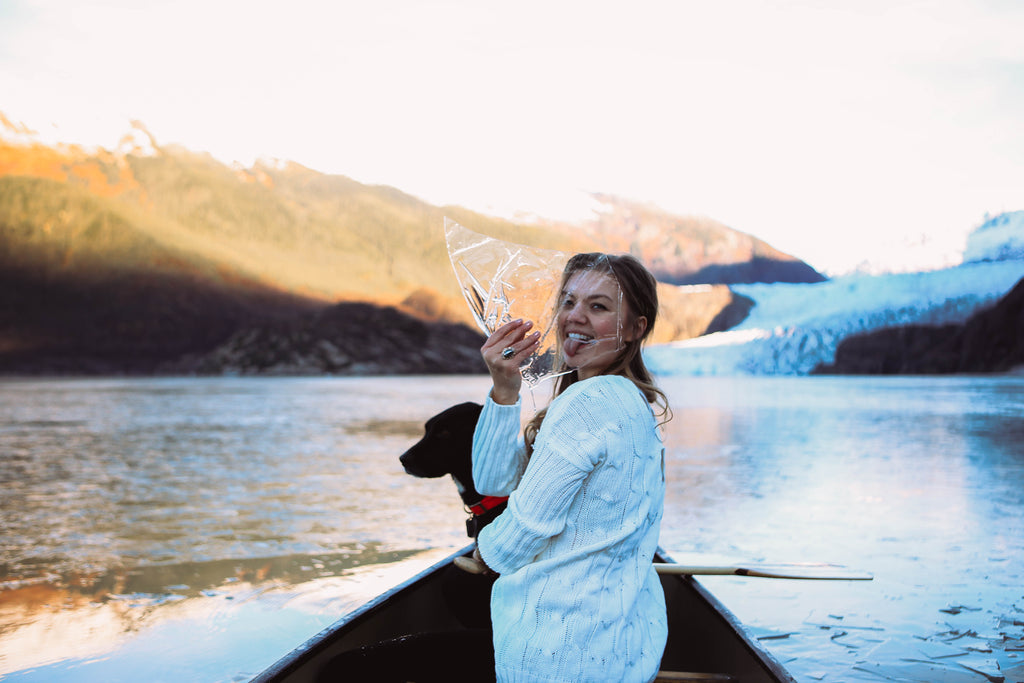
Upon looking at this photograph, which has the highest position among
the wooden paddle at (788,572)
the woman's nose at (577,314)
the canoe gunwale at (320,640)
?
the woman's nose at (577,314)

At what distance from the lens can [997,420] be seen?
818 inches

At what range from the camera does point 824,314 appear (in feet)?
233

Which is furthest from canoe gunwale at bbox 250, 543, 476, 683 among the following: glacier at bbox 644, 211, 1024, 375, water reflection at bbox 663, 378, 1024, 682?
glacier at bbox 644, 211, 1024, 375

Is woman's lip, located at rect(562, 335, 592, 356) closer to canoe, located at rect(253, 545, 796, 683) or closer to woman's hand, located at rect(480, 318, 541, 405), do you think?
woman's hand, located at rect(480, 318, 541, 405)

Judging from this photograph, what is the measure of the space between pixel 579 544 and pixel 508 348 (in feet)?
1.21

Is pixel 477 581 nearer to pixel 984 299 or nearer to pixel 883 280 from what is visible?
pixel 883 280

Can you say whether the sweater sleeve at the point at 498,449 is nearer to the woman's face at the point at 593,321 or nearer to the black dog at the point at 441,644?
the woman's face at the point at 593,321

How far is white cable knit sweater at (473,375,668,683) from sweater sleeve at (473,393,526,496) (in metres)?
0.21

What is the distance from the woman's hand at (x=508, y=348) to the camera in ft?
Answer: 4.81

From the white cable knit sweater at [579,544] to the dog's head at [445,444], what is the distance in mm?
935

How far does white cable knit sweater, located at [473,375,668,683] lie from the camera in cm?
132

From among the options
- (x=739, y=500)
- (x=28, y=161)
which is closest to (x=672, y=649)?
(x=739, y=500)

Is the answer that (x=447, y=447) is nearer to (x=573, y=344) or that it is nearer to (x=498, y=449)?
(x=498, y=449)

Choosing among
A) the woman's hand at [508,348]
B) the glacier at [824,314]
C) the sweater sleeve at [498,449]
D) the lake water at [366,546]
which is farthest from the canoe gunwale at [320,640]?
the glacier at [824,314]
